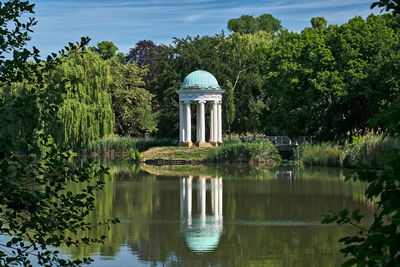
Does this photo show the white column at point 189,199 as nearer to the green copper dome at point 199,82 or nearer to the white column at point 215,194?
the white column at point 215,194

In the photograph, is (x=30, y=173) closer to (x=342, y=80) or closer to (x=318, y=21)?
(x=342, y=80)

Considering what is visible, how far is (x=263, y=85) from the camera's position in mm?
54781

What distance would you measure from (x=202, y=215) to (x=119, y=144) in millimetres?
36526

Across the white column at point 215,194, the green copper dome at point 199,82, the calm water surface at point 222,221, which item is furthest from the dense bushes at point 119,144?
the white column at point 215,194

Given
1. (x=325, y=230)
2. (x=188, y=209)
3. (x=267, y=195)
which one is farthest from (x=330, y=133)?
(x=325, y=230)

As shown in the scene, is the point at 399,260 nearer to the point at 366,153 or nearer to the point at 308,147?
the point at 366,153

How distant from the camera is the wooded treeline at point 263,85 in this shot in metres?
40.6

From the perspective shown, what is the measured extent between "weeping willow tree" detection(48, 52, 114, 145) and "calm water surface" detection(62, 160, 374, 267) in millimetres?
15858

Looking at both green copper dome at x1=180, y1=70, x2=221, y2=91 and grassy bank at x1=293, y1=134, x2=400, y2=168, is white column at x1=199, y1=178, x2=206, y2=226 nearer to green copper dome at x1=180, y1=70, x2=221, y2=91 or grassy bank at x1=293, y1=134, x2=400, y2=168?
grassy bank at x1=293, y1=134, x2=400, y2=168

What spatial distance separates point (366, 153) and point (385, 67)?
7.81 metres

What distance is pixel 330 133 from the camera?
42500 mm

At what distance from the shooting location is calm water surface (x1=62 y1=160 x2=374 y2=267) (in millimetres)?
11758

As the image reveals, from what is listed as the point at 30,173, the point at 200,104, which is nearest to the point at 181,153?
the point at 200,104

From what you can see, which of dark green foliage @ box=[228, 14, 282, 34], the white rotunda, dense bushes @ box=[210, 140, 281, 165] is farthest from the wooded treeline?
dark green foliage @ box=[228, 14, 282, 34]
